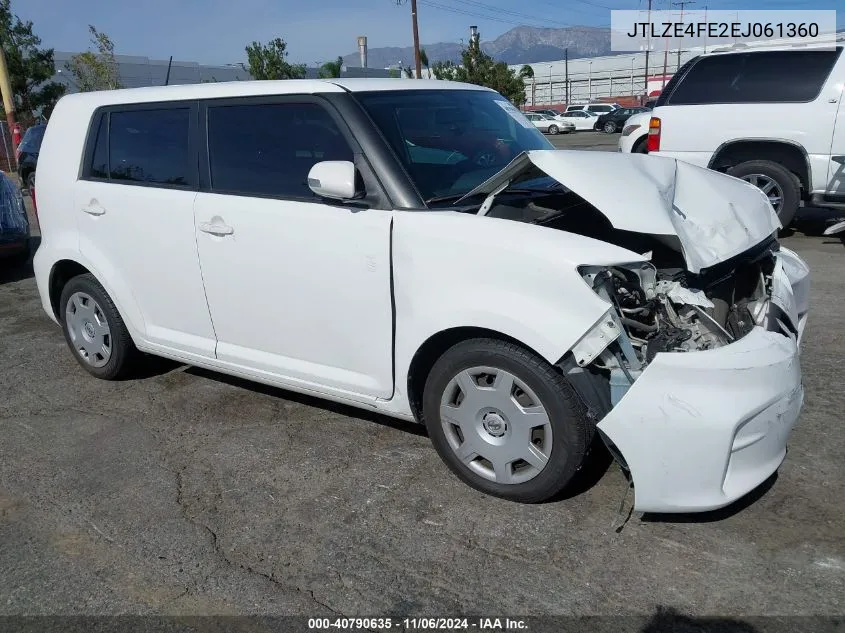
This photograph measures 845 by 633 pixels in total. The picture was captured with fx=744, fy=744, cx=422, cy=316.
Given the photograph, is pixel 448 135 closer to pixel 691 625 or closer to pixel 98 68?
pixel 691 625

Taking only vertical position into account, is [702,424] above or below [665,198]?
below

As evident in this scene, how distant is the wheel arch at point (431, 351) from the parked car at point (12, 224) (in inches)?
267

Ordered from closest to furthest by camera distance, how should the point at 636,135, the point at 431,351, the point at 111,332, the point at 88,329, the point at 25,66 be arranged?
the point at 431,351 → the point at 111,332 → the point at 88,329 → the point at 636,135 → the point at 25,66

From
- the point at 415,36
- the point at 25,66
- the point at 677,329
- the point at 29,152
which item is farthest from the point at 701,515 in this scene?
the point at 415,36

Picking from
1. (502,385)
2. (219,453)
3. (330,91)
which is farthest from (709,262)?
(219,453)

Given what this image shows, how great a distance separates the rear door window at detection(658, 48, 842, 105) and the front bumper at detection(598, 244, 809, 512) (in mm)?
6476

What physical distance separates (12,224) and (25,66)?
24109mm

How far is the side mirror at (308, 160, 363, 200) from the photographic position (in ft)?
10.8

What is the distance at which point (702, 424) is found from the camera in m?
2.66

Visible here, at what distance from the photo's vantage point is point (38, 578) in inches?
115

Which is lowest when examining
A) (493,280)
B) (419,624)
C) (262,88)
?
(419,624)

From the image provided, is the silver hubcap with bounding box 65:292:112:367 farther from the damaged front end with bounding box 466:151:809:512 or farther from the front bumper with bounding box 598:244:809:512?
the front bumper with bounding box 598:244:809:512

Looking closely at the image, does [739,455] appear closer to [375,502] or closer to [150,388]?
[375,502]

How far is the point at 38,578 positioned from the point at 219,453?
1.12 metres
